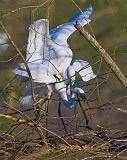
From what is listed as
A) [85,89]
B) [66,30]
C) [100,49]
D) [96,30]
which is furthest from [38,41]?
[96,30]

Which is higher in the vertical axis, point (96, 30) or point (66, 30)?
point (96, 30)

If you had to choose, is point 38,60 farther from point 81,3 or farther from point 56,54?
point 81,3

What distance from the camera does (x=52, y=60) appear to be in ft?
6.86

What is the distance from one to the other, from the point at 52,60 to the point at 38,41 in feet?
0.42

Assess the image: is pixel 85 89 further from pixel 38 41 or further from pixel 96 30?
pixel 96 30

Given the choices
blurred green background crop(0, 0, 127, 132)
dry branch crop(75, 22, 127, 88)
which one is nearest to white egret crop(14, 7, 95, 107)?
dry branch crop(75, 22, 127, 88)

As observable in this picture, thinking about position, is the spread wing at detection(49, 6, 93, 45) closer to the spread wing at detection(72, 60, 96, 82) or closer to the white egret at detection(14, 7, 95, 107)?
the white egret at detection(14, 7, 95, 107)

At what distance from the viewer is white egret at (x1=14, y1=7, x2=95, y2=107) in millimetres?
2062

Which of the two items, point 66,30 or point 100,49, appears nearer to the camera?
point 100,49

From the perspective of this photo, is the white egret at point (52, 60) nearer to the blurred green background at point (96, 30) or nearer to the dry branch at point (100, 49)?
the dry branch at point (100, 49)

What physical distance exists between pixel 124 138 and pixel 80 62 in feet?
1.06

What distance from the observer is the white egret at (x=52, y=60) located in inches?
81.2

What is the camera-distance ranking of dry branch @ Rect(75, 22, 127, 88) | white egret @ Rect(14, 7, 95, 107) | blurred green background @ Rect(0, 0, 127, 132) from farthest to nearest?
blurred green background @ Rect(0, 0, 127, 132)
white egret @ Rect(14, 7, 95, 107)
dry branch @ Rect(75, 22, 127, 88)

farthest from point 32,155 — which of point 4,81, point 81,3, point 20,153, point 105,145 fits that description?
point 81,3
